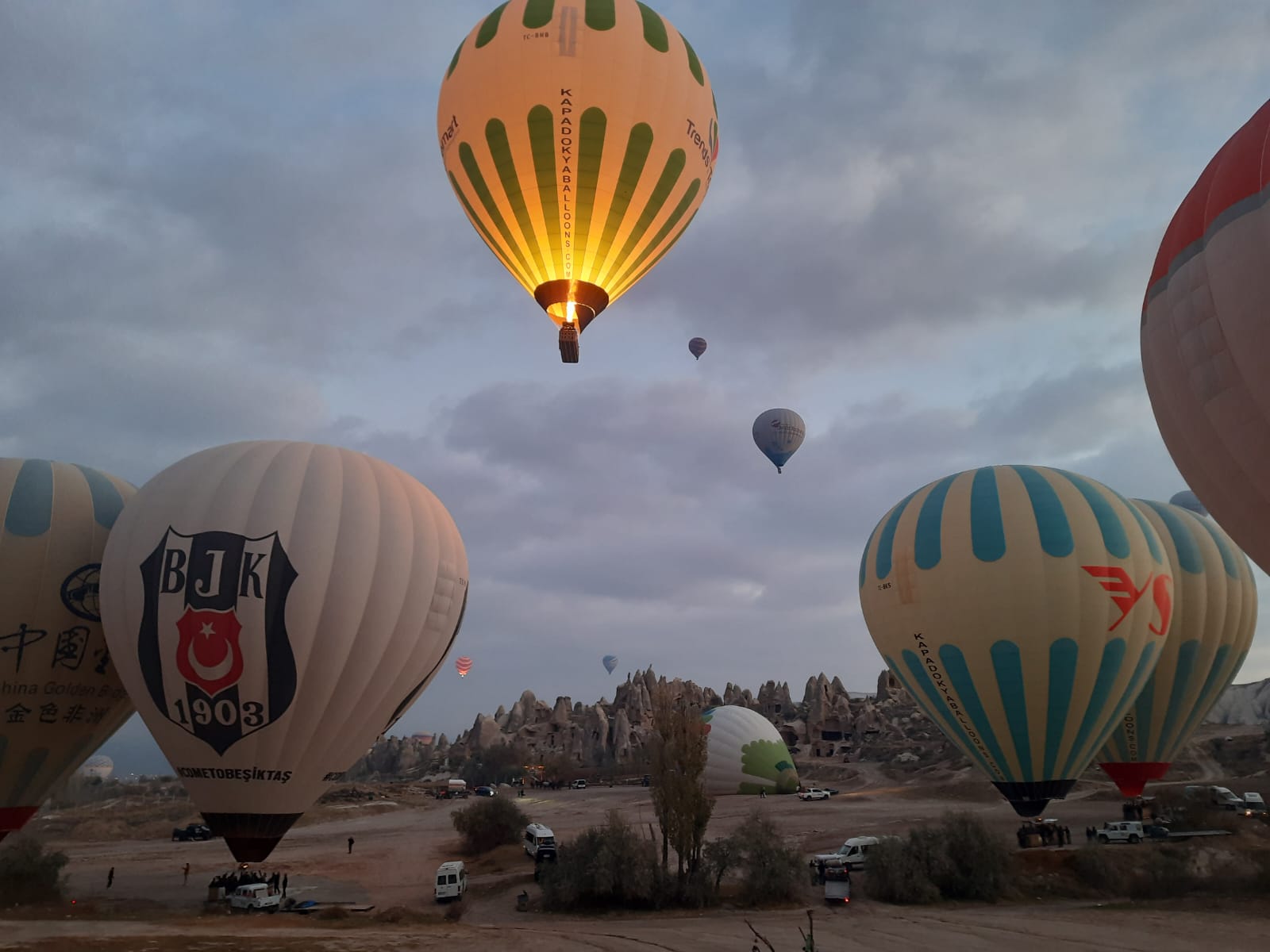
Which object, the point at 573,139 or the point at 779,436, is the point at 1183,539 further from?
the point at 573,139

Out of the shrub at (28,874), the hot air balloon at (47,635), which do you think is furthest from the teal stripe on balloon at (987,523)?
the shrub at (28,874)

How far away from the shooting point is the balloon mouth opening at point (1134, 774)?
24.9 m

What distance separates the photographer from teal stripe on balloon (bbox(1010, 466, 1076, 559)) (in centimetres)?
2047

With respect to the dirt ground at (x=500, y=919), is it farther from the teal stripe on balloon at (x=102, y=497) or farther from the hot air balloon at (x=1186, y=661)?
the teal stripe on balloon at (x=102, y=497)

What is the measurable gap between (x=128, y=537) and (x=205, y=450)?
7.29 ft

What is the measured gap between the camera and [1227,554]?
26.3 meters

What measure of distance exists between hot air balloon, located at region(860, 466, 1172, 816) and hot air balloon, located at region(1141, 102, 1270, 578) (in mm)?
8363

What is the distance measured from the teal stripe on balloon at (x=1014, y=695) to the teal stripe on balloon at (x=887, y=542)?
3.72 meters

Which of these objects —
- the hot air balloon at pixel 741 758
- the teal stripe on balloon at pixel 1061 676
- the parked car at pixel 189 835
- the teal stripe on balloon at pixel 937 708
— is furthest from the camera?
the hot air balloon at pixel 741 758

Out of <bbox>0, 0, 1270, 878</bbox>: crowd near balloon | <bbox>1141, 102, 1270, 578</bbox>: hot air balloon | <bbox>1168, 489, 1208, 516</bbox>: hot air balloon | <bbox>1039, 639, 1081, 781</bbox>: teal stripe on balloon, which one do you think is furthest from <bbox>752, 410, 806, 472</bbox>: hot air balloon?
<bbox>1168, 489, 1208, 516</bbox>: hot air balloon

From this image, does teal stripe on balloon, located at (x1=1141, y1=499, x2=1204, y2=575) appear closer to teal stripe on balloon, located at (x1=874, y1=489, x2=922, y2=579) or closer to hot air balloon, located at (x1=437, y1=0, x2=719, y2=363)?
teal stripe on balloon, located at (x1=874, y1=489, x2=922, y2=579)

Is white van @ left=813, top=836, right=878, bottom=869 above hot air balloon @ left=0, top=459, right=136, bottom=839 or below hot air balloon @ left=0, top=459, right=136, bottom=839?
below

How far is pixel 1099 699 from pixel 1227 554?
34.1ft

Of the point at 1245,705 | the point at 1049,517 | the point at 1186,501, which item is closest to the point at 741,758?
the point at 1049,517
